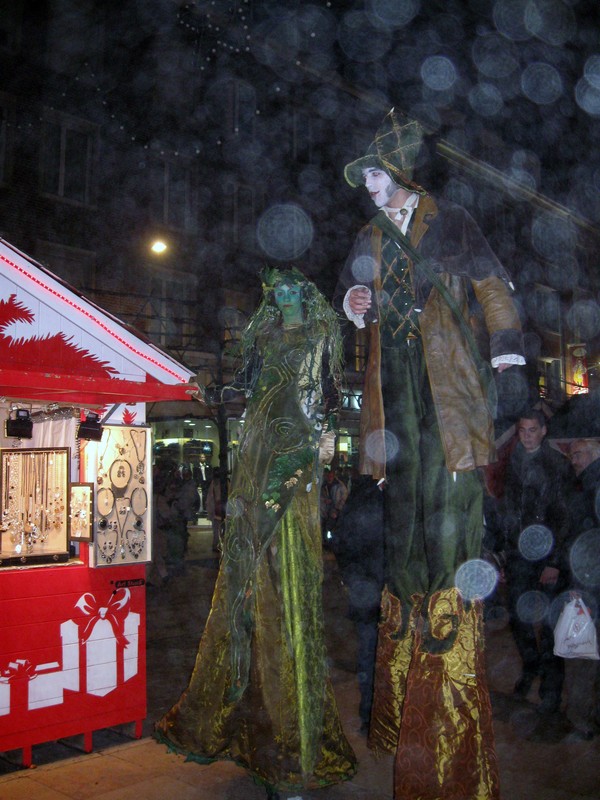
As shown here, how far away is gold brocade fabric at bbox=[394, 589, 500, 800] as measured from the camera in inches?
98.0

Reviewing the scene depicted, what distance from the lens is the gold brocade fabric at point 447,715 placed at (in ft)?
8.17

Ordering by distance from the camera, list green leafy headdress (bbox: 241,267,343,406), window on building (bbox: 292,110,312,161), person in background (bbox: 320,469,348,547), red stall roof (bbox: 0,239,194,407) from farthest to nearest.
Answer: window on building (bbox: 292,110,312,161)
person in background (bbox: 320,469,348,547)
red stall roof (bbox: 0,239,194,407)
green leafy headdress (bbox: 241,267,343,406)

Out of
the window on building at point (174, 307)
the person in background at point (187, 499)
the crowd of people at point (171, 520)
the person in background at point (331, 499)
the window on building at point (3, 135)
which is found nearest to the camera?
the crowd of people at point (171, 520)

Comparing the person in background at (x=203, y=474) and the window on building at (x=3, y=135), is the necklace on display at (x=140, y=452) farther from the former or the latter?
the person in background at (x=203, y=474)

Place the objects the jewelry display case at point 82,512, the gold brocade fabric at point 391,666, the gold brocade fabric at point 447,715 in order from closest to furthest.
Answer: the gold brocade fabric at point 447,715 < the gold brocade fabric at point 391,666 < the jewelry display case at point 82,512

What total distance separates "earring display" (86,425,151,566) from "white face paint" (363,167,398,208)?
254 cm

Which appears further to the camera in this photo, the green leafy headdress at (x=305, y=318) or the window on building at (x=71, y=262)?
the window on building at (x=71, y=262)

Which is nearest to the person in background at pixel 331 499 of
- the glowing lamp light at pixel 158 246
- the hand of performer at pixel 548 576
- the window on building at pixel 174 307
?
the window on building at pixel 174 307

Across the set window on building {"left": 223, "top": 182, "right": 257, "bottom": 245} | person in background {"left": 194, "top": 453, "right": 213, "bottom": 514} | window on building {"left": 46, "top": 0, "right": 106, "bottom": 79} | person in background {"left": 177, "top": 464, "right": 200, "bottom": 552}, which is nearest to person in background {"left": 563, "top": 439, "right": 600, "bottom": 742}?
person in background {"left": 177, "top": 464, "right": 200, "bottom": 552}

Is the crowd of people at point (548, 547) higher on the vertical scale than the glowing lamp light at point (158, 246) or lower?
lower

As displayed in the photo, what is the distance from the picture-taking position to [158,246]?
688 inches

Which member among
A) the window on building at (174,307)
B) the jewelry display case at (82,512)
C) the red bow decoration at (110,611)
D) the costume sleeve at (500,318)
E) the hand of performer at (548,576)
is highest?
the window on building at (174,307)

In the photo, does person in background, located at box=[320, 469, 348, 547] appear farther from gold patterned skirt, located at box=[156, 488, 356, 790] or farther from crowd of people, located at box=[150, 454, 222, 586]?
gold patterned skirt, located at box=[156, 488, 356, 790]

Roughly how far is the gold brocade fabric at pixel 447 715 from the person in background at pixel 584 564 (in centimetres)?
222
